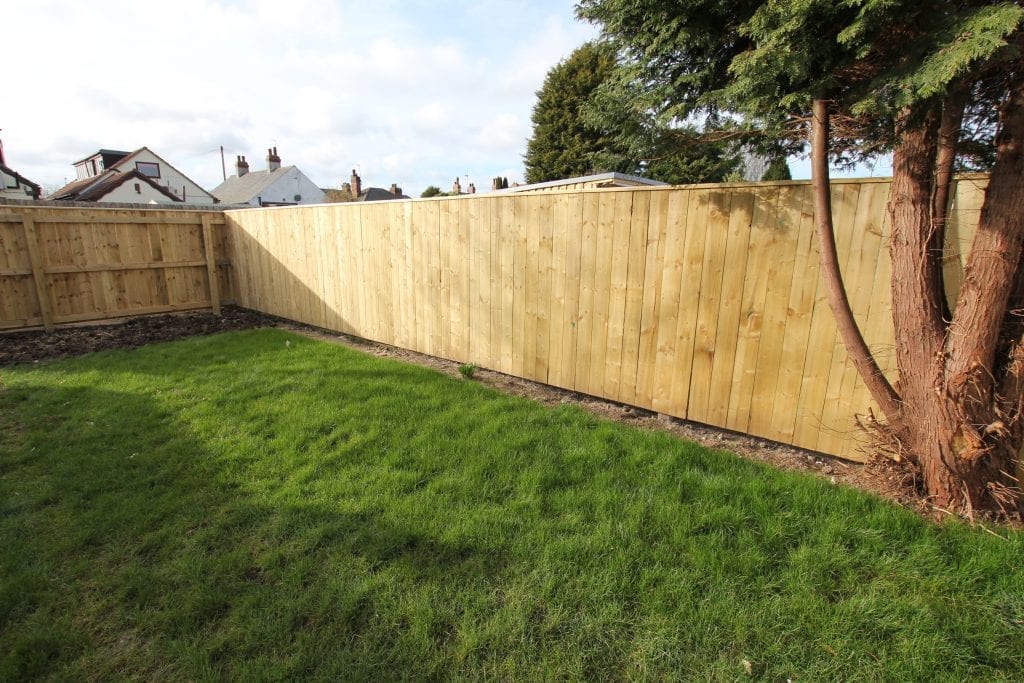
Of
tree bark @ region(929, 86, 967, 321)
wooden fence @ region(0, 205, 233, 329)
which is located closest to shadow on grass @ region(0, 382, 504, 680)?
tree bark @ region(929, 86, 967, 321)

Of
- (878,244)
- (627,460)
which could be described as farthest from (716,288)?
(627,460)

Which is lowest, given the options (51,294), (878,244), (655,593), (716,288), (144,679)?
(144,679)

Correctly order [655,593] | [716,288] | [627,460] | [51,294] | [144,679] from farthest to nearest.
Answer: [51,294]
[716,288]
[627,460]
[655,593]
[144,679]

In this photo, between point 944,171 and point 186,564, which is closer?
point 186,564

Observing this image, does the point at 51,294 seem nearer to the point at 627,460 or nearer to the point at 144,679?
the point at 144,679

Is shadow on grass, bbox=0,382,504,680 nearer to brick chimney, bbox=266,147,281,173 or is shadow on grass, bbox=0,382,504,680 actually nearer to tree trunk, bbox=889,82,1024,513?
tree trunk, bbox=889,82,1024,513

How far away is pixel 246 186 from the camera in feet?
117

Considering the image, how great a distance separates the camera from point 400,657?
Result: 1903 mm

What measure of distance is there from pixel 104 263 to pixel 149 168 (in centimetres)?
3519

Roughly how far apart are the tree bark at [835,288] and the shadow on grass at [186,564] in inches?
97.2

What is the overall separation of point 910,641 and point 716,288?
2.36 m

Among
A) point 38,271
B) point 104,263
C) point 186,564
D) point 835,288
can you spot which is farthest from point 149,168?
point 835,288

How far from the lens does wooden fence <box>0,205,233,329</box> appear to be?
6.91 m

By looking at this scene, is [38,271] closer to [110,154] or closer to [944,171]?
[944,171]
